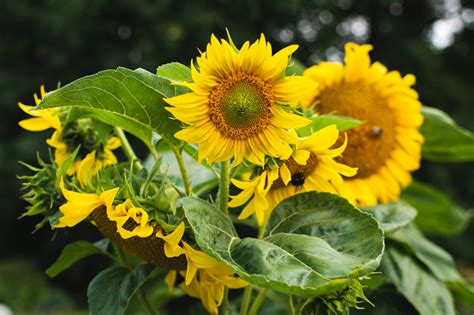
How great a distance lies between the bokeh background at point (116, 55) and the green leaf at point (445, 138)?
3.50 m

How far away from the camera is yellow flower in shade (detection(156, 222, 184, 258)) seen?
1.79 feet

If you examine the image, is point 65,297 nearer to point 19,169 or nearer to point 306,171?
point 19,169

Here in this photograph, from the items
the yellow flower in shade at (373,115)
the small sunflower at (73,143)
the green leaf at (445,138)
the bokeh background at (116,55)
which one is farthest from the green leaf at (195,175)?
the bokeh background at (116,55)

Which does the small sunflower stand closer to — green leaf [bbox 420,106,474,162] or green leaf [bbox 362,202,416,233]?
green leaf [bbox 362,202,416,233]

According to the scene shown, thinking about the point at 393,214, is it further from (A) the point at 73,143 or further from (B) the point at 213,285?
(A) the point at 73,143

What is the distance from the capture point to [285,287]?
1.58ft

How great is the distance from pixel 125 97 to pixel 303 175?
0.17 m

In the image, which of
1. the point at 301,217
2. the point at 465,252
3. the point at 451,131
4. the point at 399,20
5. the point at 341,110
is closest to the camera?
the point at 301,217

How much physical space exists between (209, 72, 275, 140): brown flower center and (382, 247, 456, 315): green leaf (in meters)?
0.34

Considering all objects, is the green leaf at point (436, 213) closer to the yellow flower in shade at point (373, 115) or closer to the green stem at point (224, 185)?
the yellow flower in shade at point (373, 115)

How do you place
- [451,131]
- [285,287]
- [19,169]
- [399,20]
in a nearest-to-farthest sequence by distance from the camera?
[285,287] → [451,131] → [19,169] → [399,20]

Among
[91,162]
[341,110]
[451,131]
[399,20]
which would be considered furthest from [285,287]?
[399,20]

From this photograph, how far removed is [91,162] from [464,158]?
63 centimetres

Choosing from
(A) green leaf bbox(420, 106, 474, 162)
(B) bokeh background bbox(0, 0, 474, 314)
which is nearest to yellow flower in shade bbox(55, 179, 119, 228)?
(A) green leaf bbox(420, 106, 474, 162)
